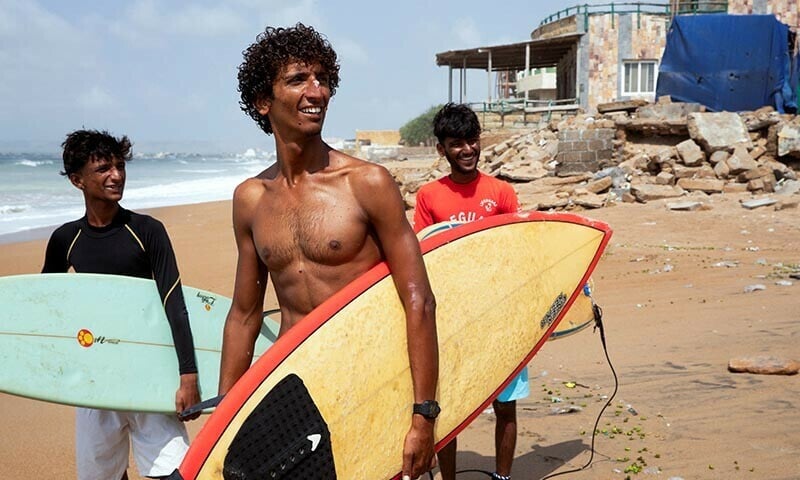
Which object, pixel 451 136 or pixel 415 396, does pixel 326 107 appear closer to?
pixel 415 396

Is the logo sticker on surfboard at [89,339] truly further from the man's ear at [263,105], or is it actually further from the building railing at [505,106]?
the building railing at [505,106]

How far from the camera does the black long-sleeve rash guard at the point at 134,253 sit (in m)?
2.81

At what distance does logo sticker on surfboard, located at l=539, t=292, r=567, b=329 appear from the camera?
291 cm

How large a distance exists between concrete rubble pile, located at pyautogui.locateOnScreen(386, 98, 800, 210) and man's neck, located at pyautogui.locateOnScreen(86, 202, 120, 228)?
9.71m

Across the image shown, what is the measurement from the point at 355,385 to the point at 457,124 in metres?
1.73

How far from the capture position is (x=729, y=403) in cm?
415

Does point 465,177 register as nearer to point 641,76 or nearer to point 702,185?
point 702,185

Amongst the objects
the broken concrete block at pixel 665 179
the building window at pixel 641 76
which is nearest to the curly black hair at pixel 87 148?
the broken concrete block at pixel 665 179

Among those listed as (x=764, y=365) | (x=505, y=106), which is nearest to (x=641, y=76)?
(x=505, y=106)

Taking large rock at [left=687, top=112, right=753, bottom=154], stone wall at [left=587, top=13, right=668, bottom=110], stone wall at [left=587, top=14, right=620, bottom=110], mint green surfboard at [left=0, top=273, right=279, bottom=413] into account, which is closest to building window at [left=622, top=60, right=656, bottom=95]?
stone wall at [left=587, top=13, right=668, bottom=110]

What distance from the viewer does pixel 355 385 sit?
2.12m

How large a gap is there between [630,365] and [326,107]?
3.63 meters

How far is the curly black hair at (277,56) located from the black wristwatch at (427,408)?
927 mm

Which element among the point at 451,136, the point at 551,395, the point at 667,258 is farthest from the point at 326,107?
the point at 667,258
